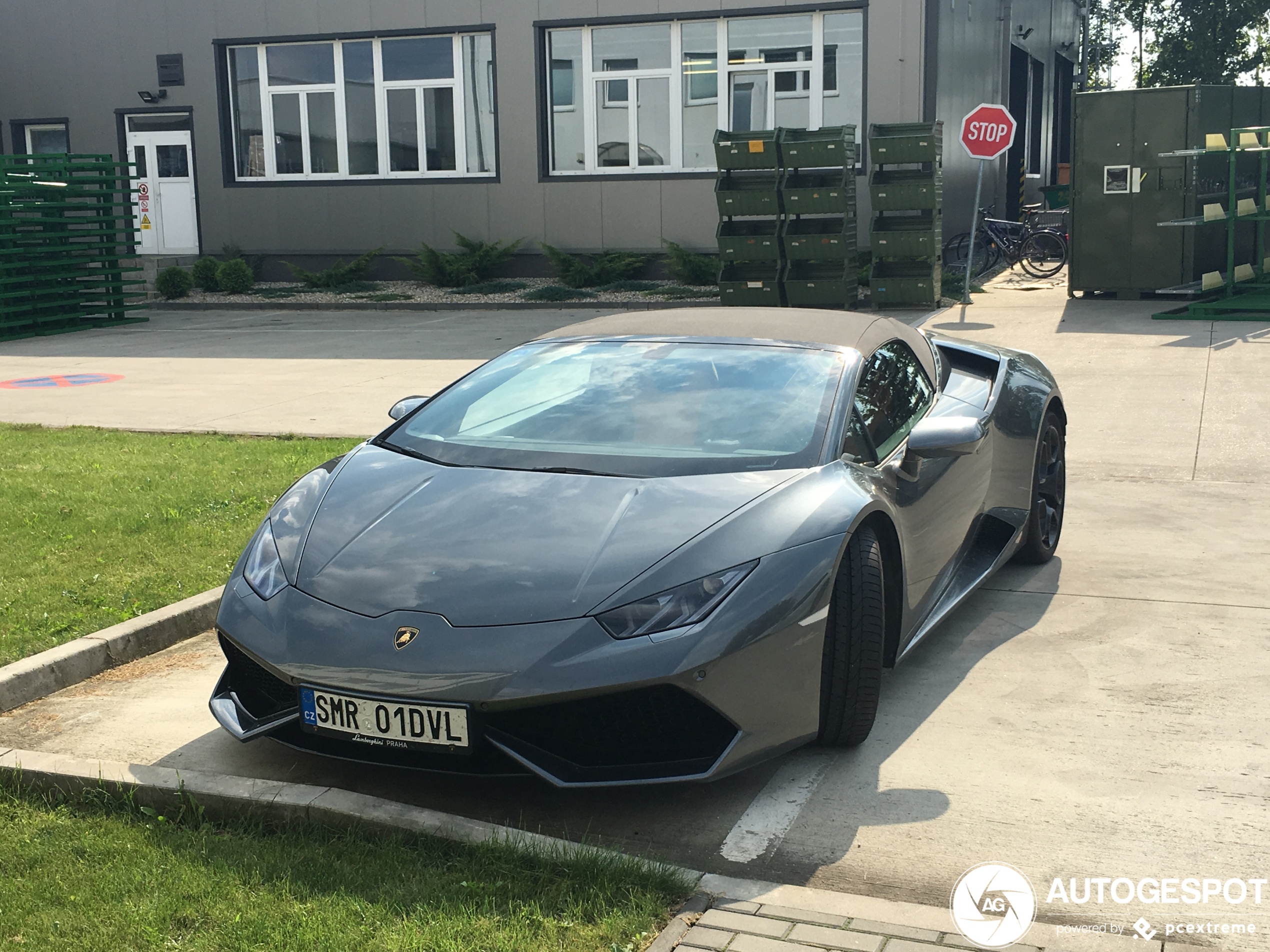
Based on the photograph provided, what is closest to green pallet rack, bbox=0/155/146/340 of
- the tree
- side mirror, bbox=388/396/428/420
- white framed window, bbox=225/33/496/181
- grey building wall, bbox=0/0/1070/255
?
grey building wall, bbox=0/0/1070/255

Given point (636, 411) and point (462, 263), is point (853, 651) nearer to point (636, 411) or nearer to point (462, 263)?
point (636, 411)

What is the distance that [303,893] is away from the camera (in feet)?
10.5

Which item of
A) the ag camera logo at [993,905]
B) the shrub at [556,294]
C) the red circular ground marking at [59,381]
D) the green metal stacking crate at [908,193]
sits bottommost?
the ag camera logo at [993,905]

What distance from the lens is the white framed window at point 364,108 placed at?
2275 cm

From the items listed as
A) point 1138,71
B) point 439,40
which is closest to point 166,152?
point 439,40

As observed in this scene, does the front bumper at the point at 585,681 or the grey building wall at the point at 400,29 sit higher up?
the grey building wall at the point at 400,29

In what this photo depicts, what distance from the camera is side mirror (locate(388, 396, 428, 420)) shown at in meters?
5.13

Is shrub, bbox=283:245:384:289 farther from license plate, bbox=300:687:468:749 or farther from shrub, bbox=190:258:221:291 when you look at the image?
license plate, bbox=300:687:468:749

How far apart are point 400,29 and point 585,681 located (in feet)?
69.6

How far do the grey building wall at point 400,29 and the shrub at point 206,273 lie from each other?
149cm

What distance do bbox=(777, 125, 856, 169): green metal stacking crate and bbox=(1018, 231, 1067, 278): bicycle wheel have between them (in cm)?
525

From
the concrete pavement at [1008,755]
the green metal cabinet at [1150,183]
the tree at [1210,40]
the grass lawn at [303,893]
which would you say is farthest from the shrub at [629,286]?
the tree at [1210,40]

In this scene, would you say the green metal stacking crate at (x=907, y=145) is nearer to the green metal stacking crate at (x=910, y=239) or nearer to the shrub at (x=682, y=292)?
the green metal stacking crate at (x=910, y=239)

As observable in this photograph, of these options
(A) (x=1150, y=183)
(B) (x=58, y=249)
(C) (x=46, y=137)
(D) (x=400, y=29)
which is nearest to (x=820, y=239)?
(A) (x=1150, y=183)
